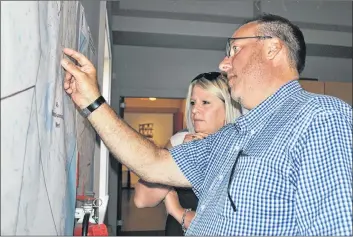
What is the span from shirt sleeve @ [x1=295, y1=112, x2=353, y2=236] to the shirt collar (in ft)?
0.64

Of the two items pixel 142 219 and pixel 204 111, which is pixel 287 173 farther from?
pixel 142 219

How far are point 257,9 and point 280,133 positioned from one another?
251 cm

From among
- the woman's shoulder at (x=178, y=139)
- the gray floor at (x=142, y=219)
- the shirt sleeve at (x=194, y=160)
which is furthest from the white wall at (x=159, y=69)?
the shirt sleeve at (x=194, y=160)

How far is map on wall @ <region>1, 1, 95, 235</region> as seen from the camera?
548 mm

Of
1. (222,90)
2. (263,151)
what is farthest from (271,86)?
(222,90)

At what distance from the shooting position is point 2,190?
1.77 feet

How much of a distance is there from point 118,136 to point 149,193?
44 cm

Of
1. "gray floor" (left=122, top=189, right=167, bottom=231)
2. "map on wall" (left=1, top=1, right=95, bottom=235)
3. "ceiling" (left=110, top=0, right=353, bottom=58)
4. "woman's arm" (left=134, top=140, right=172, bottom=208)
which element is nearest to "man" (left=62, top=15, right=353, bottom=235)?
"map on wall" (left=1, top=1, right=95, bottom=235)

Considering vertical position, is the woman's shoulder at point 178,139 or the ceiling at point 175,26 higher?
the ceiling at point 175,26

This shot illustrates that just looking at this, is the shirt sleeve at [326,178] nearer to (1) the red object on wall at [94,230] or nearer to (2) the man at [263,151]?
(2) the man at [263,151]

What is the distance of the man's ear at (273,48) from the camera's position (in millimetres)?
1183

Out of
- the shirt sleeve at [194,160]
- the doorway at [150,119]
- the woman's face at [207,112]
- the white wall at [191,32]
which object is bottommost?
the doorway at [150,119]

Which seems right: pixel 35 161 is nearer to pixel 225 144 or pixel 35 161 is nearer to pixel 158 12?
pixel 225 144

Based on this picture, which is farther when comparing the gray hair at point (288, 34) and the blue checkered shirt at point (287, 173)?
the gray hair at point (288, 34)
